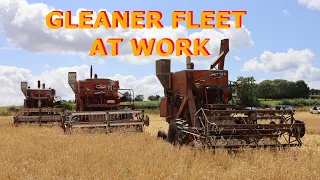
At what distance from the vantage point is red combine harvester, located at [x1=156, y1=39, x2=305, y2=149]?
9.13 meters

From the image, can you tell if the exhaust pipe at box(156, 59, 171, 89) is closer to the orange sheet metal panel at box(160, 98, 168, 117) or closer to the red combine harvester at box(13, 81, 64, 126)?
the orange sheet metal panel at box(160, 98, 168, 117)

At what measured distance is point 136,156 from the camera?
7.95 m

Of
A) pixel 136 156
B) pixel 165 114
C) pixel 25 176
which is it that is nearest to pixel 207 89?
pixel 165 114

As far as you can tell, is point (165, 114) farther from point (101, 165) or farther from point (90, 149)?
point (101, 165)

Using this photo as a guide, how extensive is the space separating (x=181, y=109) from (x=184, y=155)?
3.29 meters

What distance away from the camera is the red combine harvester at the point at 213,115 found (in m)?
9.13

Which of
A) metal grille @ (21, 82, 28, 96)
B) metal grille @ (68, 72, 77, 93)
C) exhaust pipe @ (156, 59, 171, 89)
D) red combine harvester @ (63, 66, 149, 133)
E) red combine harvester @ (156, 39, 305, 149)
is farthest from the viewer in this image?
metal grille @ (21, 82, 28, 96)

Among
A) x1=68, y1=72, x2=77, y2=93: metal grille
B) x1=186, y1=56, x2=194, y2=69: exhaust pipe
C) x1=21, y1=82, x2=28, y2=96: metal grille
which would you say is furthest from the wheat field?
x1=21, y1=82, x2=28, y2=96: metal grille

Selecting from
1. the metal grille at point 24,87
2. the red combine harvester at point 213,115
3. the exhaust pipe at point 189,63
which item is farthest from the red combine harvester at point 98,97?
the metal grille at point 24,87

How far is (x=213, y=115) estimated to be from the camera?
31.6 ft

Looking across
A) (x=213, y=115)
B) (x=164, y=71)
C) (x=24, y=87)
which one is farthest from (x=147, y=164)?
(x=24, y=87)

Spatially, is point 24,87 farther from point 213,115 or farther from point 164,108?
point 213,115

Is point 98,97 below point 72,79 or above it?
below

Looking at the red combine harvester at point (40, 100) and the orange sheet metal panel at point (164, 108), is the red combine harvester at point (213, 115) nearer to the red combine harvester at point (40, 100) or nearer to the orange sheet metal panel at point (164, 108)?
the orange sheet metal panel at point (164, 108)
